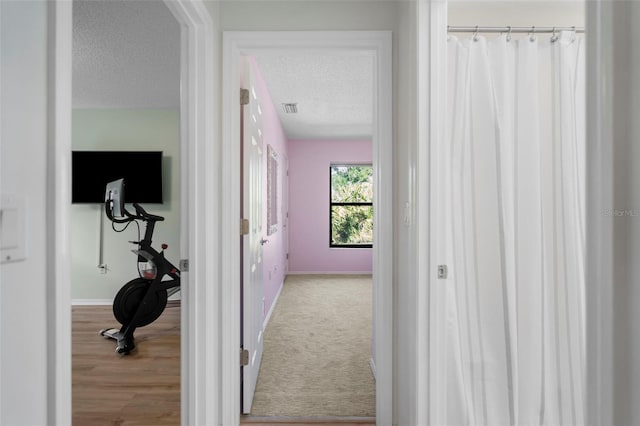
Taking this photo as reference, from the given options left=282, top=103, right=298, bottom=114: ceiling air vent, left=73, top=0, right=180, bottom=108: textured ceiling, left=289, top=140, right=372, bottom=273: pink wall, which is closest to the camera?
left=73, top=0, right=180, bottom=108: textured ceiling

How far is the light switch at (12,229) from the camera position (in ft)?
1.89

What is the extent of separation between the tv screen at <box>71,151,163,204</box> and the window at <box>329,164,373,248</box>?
3170mm

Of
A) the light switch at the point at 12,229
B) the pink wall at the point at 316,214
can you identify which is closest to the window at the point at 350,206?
the pink wall at the point at 316,214

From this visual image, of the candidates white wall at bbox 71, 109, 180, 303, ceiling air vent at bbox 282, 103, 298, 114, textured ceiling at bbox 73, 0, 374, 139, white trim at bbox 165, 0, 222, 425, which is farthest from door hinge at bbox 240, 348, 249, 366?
ceiling air vent at bbox 282, 103, 298, 114

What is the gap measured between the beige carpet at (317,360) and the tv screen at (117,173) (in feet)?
7.66

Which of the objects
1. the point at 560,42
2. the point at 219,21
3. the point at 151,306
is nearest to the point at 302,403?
the point at 151,306

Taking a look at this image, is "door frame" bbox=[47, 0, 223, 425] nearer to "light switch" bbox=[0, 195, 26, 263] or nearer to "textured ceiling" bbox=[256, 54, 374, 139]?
"textured ceiling" bbox=[256, 54, 374, 139]

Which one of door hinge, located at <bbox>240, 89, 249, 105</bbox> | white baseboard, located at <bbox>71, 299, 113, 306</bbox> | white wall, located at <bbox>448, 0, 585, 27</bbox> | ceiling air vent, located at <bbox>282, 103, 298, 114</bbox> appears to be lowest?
white baseboard, located at <bbox>71, 299, 113, 306</bbox>

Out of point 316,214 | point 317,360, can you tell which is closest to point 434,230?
point 317,360

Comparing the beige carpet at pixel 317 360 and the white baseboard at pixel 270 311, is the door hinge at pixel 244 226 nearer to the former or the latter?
the beige carpet at pixel 317 360

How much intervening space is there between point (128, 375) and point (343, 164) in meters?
4.86

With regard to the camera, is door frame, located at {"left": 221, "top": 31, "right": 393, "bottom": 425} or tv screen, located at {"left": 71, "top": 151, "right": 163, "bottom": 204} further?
tv screen, located at {"left": 71, "top": 151, "right": 163, "bottom": 204}
